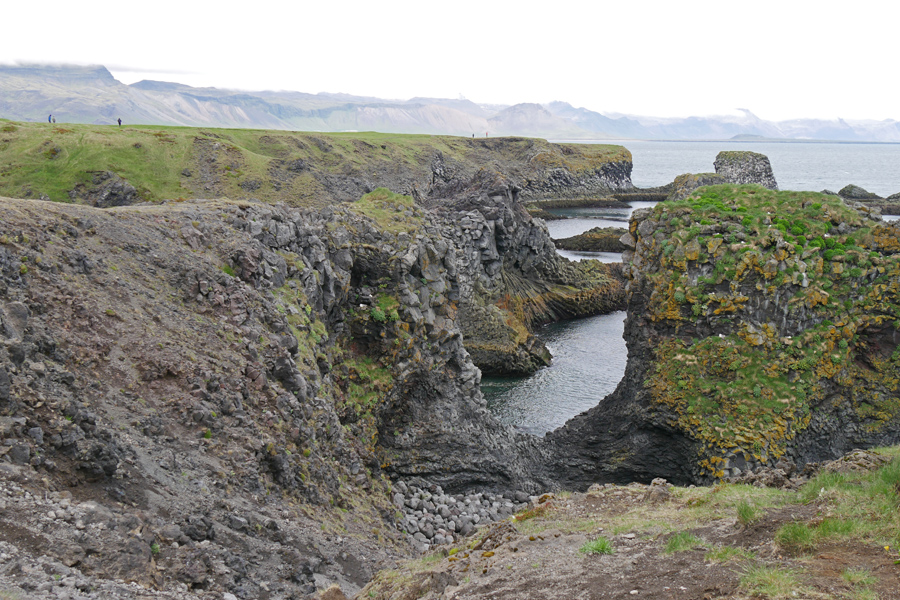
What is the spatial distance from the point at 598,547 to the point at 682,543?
1.69 meters

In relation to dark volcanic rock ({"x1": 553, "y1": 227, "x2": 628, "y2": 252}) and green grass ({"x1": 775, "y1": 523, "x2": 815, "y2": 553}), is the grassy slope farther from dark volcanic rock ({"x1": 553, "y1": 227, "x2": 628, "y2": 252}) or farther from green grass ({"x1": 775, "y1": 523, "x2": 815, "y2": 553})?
dark volcanic rock ({"x1": 553, "y1": 227, "x2": 628, "y2": 252})

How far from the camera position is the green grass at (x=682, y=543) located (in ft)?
39.0

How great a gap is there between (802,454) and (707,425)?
4.47m

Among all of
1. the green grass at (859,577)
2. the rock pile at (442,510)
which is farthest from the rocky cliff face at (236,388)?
the green grass at (859,577)

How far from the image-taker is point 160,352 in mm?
18719

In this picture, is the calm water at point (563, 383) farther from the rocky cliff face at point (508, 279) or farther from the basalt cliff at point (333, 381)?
the basalt cliff at point (333, 381)

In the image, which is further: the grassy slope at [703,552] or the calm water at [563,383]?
the calm water at [563,383]

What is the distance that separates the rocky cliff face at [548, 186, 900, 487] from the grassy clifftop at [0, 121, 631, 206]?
158ft

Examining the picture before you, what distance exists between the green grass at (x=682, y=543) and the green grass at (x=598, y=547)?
1.18m

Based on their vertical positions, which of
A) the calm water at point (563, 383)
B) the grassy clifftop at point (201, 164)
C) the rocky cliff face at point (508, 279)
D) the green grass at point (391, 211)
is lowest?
the calm water at point (563, 383)

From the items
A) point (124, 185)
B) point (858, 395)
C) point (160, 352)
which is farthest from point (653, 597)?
point (124, 185)

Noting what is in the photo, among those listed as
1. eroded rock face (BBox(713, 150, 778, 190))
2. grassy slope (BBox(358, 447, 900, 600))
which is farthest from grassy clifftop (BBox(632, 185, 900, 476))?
eroded rock face (BBox(713, 150, 778, 190))

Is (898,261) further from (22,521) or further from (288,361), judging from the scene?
(22,521)

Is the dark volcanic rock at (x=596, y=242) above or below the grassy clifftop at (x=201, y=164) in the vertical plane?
below
